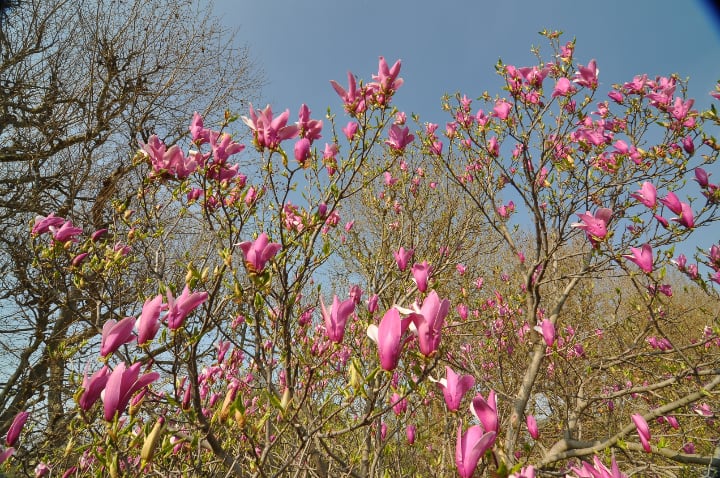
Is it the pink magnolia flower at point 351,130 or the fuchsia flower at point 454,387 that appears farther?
the pink magnolia flower at point 351,130

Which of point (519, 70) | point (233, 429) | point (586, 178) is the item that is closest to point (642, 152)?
point (586, 178)

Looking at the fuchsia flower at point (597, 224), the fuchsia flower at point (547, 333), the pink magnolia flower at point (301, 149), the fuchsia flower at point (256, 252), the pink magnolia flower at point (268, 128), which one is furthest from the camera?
the fuchsia flower at point (547, 333)

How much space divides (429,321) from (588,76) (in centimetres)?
315

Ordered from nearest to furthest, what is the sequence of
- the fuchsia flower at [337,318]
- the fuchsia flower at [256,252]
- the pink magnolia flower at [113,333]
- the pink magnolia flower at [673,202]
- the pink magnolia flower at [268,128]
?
the pink magnolia flower at [113,333] → the fuchsia flower at [337,318] → the fuchsia flower at [256,252] → the pink magnolia flower at [268,128] → the pink magnolia flower at [673,202]

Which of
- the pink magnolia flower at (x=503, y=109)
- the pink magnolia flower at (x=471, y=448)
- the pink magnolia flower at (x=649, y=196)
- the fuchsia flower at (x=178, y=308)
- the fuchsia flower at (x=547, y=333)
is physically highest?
the pink magnolia flower at (x=503, y=109)

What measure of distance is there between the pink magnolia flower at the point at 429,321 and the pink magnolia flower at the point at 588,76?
10.1 ft

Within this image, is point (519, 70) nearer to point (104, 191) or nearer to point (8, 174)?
point (104, 191)

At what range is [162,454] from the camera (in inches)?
56.1

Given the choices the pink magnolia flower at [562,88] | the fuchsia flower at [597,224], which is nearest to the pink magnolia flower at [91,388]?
the fuchsia flower at [597,224]

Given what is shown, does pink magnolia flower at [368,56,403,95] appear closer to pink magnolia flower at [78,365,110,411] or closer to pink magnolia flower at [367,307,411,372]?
pink magnolia flower at [367,307,411,372]

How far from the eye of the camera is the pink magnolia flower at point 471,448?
905 millimetres

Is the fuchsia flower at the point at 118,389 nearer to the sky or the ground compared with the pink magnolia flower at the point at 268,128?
nearer to the ground

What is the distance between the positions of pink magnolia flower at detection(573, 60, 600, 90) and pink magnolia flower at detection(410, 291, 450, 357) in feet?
10.1

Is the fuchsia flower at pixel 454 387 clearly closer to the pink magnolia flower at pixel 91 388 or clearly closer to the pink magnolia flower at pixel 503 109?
the pink magnolia flower at pixel 91 388
